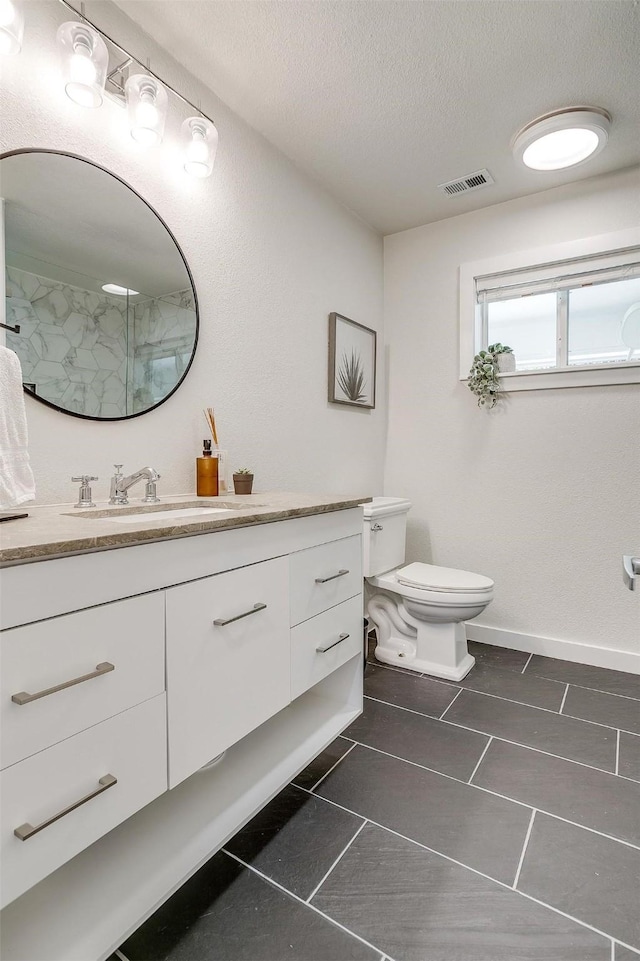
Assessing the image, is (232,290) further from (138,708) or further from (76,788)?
(76,788)

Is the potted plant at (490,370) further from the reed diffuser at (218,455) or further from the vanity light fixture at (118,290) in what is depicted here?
the vanity light fixture at (118,290)

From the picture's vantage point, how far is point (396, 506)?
8.21 ft

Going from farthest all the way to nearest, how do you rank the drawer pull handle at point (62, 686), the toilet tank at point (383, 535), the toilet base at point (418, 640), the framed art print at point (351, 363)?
the framed art print at point (351, 363) < the toilet tank at point (383, 535) < the toilet base at point (418, 640) < the drawer pull handle at point (62, 686)

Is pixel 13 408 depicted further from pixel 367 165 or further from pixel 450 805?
pixel 367 165

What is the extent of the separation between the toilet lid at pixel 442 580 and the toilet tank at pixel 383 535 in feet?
0.36

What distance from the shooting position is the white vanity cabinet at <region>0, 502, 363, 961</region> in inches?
29.2

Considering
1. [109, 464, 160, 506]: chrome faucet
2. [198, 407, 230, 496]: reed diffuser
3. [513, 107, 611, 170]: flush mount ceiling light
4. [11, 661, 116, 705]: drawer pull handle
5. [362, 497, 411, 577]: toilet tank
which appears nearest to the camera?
[11, 661, 116, 705]: drawer pull handle

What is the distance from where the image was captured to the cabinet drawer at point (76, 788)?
0.72 meters

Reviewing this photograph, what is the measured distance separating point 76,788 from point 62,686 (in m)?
0.19

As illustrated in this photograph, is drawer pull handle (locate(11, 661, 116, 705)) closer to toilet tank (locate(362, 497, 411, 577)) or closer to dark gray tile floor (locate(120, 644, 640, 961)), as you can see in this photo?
dark gray tile floor (locate(120, 644, 640, 961))

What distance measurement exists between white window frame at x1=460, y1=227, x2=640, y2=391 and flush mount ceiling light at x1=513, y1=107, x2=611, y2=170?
0.38 meters

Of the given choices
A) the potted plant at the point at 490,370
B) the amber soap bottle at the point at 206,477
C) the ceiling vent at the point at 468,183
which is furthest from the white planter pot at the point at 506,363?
the amber soap bottle at the point at 206,477

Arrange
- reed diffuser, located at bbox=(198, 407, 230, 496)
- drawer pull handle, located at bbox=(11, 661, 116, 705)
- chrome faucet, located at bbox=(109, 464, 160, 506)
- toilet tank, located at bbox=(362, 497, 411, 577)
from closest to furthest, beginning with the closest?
1. drawer pull handle, located at bbox=(11, 661, 116, 705)
2. chrome faucet, located at bbox=(109, 464, 160, 506)
3. reed diffuser, located at bbox=(198, 407, 230, 496)
4. toilet tank, located at bbox=(362, 497, 411, 577)

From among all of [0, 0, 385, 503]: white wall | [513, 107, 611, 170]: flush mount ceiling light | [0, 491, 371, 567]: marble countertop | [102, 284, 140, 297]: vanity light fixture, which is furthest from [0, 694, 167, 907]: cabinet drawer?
[513, 107, 611, 170]: flush mount ceiling light
